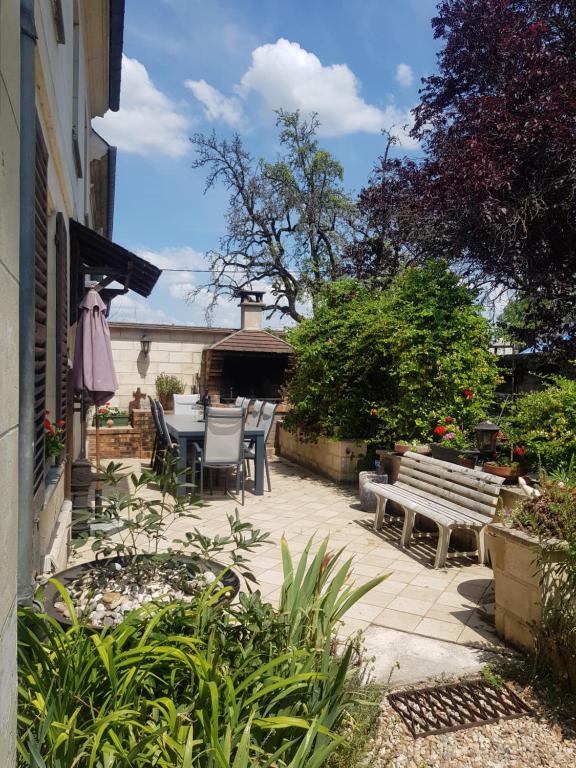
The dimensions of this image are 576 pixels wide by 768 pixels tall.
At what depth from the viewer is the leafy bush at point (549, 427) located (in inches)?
168

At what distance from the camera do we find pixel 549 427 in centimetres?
448

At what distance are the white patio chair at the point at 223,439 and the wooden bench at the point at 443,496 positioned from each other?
1.96 meters

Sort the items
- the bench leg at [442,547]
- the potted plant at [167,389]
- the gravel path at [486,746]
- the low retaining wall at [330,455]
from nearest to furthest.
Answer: the gravel path at [486,746]
the bench leg at [442,547]
the low retaining wall at [330,455]
the potted plant at [167,389]

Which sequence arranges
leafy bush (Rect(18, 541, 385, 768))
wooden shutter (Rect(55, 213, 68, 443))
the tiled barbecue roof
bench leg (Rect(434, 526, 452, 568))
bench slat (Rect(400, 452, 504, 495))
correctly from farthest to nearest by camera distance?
1. the tiled barbecue roof
2. wooden shutter (Rect(55, 213, 68, 443))
3. bench leg (Rect(434, 526, 452, 568))
4. bench slat (Rect(400, 452, 504, 495))
5. leafy bush (Rect(18, 541, 385, 768))

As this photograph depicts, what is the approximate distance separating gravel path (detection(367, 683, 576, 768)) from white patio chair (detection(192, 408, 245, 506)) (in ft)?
14.7

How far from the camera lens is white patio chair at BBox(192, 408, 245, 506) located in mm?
6613

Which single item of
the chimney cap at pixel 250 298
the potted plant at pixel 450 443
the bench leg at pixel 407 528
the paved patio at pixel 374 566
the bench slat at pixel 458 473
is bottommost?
the paved patio at pixel 374 566

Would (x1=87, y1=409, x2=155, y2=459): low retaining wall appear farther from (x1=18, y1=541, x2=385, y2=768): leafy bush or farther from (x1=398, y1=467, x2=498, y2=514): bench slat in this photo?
(x1=18, y1=541, x2=385, y2=768): leafy bush

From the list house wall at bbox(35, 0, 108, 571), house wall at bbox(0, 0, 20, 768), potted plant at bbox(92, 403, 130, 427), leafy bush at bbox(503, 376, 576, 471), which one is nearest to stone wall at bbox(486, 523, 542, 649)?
leafy bush at bbox(503, 376, 576, 471)

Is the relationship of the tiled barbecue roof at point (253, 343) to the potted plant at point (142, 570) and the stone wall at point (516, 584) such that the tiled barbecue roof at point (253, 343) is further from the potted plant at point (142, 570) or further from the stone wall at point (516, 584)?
the potted plant at point (142, 570)

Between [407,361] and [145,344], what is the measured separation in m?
8.14

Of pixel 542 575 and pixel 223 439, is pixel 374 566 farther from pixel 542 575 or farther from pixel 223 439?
pixel 223 439

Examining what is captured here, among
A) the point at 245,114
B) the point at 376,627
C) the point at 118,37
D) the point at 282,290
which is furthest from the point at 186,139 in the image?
the point at 376,627

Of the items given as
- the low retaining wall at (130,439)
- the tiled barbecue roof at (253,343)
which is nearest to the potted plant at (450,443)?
the low retaining wall at (130,439)
